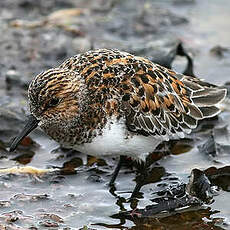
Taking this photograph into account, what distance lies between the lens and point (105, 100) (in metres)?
7.38

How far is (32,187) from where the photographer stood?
812 centimetres

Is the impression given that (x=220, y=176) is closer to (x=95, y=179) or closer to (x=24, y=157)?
(x=95, y=179)

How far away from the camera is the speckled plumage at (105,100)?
24.0 feet

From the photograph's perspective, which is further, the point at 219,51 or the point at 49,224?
the point at 219,51

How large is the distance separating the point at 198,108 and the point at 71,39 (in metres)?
4.35

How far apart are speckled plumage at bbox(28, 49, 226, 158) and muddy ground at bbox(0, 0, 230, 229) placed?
2.54 ft

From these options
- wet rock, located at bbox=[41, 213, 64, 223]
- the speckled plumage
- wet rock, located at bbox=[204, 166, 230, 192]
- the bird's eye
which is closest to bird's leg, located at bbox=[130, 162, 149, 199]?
the speckled plumage

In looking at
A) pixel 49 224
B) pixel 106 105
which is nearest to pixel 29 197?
pixel 49 224

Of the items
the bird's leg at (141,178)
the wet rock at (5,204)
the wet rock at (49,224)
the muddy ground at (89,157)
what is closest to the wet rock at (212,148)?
the muddy ground at (89,157)

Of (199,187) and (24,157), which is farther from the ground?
(199,187)

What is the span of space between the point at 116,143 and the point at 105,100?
486mm

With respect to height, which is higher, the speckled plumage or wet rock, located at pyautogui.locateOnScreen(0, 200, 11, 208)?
the speckled plumage

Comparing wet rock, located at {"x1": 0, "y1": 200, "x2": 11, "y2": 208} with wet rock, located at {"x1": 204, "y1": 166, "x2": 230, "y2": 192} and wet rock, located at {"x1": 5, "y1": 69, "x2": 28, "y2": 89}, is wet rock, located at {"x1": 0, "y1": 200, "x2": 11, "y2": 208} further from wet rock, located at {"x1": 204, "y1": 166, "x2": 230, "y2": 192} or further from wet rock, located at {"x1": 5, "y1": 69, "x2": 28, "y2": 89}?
wet rock, located at {"x1": 5, "y1": 69, "x2": 28, "y2": 89}

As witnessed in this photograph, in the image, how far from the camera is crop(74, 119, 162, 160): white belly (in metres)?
7.26
